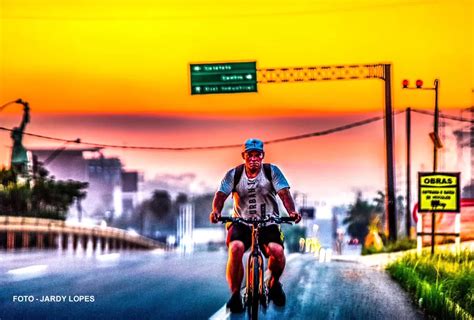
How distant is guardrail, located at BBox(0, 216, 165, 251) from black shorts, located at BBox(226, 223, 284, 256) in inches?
529

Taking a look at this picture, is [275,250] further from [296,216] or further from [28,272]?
[28,272]

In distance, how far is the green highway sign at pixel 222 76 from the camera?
38.5 feet

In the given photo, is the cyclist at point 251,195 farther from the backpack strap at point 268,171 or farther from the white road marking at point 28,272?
the white road marking at point 28,272

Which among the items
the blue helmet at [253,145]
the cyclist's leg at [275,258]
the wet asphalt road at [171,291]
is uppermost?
the blue helmet at [253,145]

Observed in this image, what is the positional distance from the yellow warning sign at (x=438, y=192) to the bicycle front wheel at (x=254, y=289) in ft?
18.7

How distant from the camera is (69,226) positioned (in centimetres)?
2794

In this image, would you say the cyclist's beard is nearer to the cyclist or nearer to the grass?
the cyclist

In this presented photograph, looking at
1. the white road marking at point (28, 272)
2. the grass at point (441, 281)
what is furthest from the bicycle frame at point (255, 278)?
the white road marking at point (28, 272)

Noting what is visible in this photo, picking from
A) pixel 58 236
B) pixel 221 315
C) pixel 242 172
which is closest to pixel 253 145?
pixel 242 172

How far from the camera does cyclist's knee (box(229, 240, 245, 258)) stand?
9.42m

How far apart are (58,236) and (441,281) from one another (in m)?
14.1

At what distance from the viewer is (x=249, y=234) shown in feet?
31.0

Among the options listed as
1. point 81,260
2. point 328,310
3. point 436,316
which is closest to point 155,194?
point 328,310

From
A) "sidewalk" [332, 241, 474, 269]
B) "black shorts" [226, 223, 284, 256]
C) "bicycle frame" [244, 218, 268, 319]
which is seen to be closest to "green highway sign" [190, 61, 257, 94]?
"black shorts" [226, 223, 284, 256]
